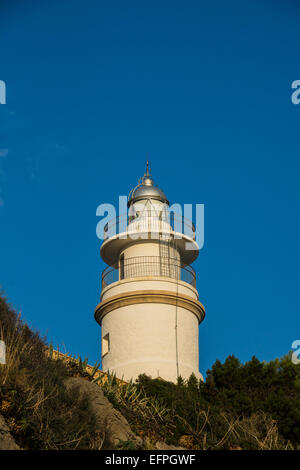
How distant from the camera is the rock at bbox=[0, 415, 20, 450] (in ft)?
36.6

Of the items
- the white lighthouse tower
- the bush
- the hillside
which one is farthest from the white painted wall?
the bush

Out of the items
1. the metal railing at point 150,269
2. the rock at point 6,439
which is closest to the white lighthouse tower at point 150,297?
the metal railing at point 150,269

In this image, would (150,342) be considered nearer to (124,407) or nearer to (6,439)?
(124,407)

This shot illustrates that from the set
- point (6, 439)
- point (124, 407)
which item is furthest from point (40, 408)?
point (124, 407)

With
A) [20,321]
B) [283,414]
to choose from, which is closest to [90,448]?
[20,321]

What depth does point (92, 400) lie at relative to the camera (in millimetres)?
14484

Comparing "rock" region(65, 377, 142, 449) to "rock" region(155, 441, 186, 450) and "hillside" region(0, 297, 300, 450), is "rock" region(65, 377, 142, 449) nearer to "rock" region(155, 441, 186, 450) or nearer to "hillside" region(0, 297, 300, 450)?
"hillside" region(0, 297, 300, 450)

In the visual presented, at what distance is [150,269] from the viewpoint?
2902 cm

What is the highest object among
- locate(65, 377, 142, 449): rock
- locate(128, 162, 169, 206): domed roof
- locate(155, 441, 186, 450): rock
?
locate(128, 162, 169, 206): domed roof

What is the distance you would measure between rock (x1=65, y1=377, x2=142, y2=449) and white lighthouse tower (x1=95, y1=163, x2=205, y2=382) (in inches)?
447

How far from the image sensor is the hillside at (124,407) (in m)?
12.3

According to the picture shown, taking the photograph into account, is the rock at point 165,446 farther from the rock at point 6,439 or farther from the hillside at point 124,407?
the rock at point 6,439
